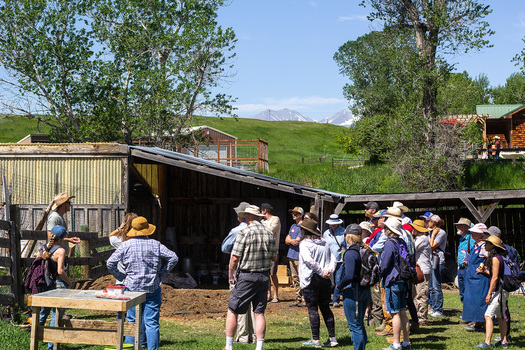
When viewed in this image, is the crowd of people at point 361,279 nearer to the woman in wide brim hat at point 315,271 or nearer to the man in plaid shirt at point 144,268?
the woman in wide brim hat at point 315,271

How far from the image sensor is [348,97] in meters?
57.0

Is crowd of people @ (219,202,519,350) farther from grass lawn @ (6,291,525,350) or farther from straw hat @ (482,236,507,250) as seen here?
grass lawn @ (6,291,525,350)

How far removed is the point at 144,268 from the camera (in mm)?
6621

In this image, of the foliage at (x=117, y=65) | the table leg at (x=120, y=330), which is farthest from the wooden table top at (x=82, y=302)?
the foliage at (x=117, y=65)

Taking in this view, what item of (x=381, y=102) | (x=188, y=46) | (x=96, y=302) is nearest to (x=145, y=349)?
(x=96, y=302)

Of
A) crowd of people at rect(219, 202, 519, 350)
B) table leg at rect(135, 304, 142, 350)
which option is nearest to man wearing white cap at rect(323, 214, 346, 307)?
crowd of people at rect(219, 202, 519, 350)

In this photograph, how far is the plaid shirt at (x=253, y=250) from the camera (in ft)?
22.4

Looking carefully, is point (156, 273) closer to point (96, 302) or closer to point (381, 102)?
point (96, 302)

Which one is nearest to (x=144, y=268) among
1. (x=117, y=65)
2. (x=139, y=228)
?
(x=139, y=228)

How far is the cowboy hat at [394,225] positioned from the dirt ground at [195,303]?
4192mm

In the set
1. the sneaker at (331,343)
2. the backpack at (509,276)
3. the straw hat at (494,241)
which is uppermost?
the straw hat at (494,241)

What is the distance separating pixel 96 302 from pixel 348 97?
172ft

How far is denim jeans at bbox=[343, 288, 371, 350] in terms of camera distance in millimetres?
6812

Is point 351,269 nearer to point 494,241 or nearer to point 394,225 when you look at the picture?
point 394,225
